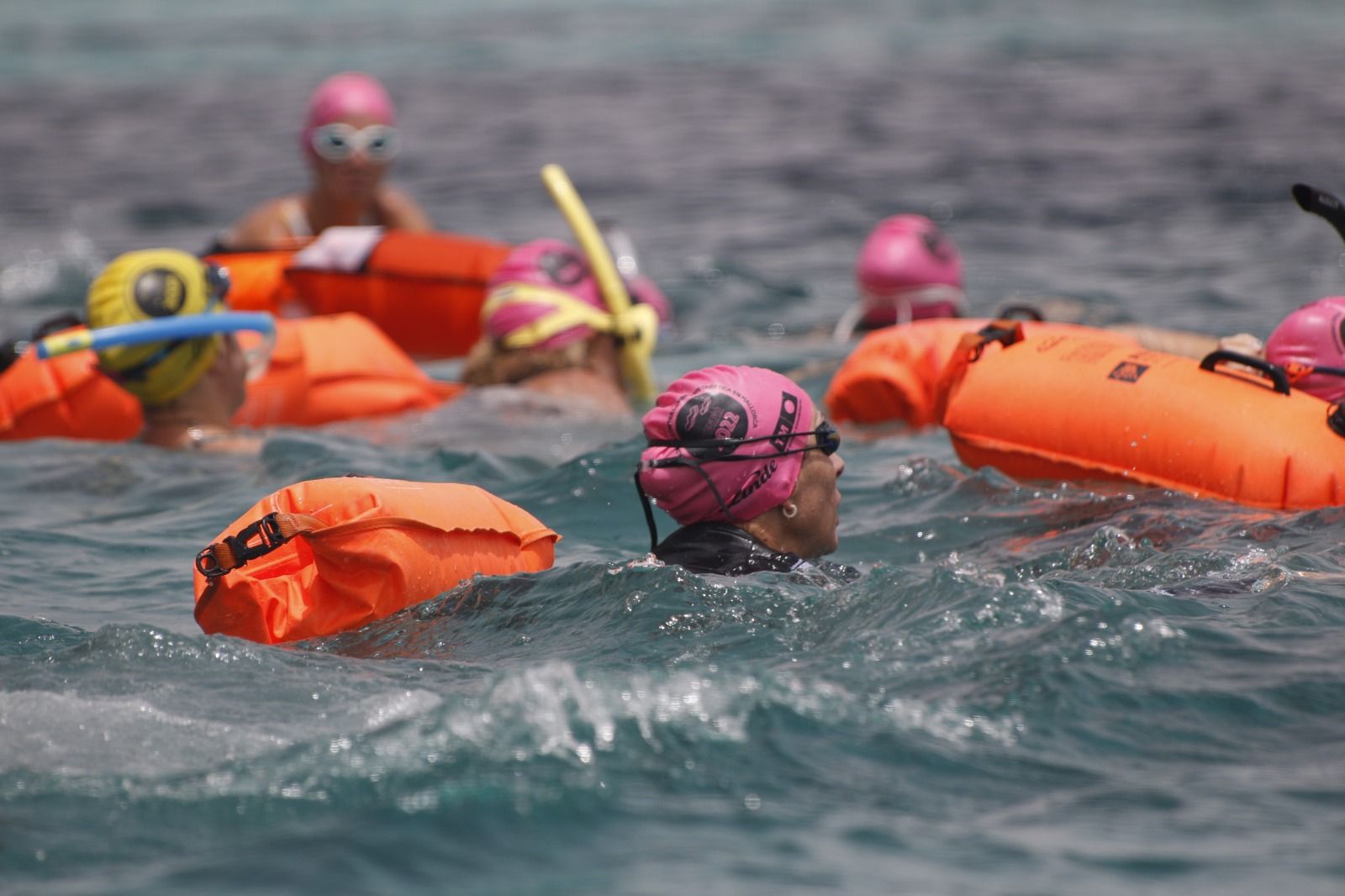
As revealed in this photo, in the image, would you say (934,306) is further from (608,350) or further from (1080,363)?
(1080,363)

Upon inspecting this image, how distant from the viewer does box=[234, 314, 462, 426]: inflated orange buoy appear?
8.04 meters

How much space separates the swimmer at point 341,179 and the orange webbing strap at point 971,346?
5.01 meters

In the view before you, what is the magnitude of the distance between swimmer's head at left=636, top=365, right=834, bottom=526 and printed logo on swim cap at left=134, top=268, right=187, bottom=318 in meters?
3.07

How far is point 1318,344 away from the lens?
5973 millimetres

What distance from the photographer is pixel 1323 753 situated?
3.78 meters

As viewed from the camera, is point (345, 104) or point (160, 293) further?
point (345, 104)

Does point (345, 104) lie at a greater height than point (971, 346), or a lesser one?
greater

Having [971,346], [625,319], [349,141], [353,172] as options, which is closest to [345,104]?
[349,141]

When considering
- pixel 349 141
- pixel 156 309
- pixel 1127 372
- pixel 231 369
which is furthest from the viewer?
pixel 349 141

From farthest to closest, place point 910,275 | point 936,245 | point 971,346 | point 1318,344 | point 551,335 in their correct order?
point 936,245 < point 910,275 < point 551,335 < point 971,346 < point 1318,344

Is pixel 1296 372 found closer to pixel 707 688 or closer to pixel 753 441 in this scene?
pixel 753 441

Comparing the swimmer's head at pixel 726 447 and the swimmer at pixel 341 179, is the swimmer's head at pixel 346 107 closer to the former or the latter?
Result: the swimmer at pixel 341 179

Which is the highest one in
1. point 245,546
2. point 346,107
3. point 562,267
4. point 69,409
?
point 346,107

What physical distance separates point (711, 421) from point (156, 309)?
3303 mm
